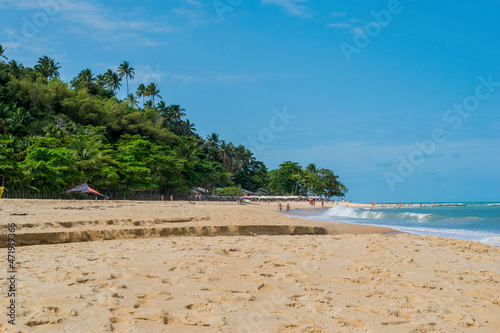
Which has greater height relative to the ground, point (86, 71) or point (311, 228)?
point (86, 71)

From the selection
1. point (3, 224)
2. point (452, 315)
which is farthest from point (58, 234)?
point (452, 315)

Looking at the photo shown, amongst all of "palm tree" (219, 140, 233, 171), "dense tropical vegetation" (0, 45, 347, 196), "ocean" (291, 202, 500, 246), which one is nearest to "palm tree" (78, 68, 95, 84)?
"dense tropical vegetation" (0, 45, 347, 196)

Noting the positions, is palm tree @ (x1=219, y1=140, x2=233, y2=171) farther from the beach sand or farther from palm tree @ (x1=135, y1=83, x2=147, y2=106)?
the beach sand

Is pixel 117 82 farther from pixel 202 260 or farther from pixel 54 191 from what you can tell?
pixel 202 260

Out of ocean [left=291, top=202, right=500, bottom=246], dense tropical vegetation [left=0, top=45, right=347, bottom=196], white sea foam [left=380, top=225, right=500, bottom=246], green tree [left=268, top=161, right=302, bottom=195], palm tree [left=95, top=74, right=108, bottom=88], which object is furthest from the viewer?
green tree [left=268, top=161, right=302, bottom=195]

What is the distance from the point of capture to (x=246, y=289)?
13.8 feet

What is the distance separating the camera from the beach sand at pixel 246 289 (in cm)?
307

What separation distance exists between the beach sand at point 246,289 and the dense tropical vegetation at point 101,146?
82.8 feet

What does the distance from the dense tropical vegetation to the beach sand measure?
2524 cm

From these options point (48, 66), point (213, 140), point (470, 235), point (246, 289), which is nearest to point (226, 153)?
point (213, 140)

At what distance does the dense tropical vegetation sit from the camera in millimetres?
30000

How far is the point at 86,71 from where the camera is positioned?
74.8 m

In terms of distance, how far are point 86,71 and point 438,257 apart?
265 ft

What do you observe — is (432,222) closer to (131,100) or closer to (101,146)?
(101,146)
